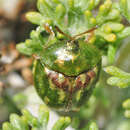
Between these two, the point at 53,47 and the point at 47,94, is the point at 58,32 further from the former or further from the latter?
the point at 47,94

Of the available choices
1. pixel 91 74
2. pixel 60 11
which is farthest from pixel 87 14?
pixel 91 74

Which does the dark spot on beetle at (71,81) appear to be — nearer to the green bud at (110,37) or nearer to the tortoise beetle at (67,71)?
the tortoise beetle at (67,71)

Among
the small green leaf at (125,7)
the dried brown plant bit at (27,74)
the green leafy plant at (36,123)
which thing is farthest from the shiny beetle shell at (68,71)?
the dried brown plant bit at (27,74)

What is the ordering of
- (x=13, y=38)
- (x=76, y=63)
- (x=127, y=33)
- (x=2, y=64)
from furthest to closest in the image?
(x=13, y=38), (x=2, y=64), (x=127, y=33), (x=76, y=63)

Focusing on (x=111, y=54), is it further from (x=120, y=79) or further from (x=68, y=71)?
(x=68, y=71)

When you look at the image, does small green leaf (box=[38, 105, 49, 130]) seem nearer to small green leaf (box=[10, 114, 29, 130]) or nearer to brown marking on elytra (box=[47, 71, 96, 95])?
small green leaf (box=[10, 114, 29, 130])

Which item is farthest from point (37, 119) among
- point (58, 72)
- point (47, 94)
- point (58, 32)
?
point (58, 32)

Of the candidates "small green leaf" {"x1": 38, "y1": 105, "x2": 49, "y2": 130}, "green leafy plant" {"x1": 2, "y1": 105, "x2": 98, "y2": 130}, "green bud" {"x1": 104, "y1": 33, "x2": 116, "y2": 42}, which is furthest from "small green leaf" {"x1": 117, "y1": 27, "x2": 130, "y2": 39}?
"small green leaf" {"x1": 38, "y1": 105, "x2": 49, "y2": 130}
